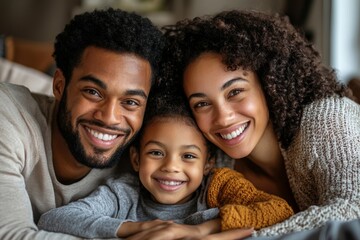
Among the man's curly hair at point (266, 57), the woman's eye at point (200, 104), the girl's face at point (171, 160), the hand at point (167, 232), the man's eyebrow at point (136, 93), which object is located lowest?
the hand at point (167, 232)

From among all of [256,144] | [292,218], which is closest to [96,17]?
[256,144]

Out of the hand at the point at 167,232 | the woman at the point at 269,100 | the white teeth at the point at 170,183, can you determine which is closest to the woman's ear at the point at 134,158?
the white teeth at the point at 170,183

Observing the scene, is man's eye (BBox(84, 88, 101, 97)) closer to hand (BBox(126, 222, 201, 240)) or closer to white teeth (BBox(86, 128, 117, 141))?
white teeth (BBox(86, 128, 117, 141))

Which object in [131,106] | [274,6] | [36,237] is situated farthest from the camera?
[274,6]

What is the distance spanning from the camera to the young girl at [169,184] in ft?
4.43

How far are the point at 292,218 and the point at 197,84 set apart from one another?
0.46 meters

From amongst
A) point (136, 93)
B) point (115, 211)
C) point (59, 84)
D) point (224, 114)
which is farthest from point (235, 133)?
point (59, 84)

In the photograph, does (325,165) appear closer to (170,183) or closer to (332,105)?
(332,105)

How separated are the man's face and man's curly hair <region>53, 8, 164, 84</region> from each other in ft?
0.08

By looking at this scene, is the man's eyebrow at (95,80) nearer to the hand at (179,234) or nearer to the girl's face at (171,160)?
the girl's face at (171,160)

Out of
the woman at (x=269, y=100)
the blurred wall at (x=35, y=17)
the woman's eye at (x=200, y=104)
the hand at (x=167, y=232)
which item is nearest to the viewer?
the hand at (x=167, y=232)

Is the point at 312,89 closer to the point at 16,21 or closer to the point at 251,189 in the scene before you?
the point at 251,189

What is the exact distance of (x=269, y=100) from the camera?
4.88 ft

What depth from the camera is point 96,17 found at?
4.81 feet
